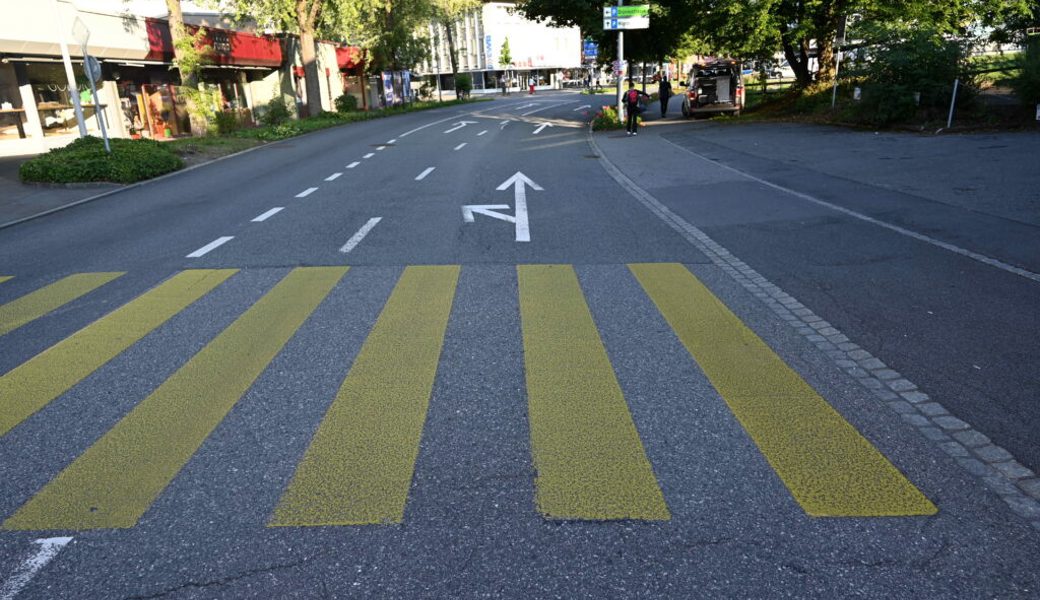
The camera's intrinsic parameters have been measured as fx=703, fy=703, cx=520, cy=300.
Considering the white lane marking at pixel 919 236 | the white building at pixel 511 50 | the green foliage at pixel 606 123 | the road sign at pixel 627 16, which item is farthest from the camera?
the white building at pixel 511 50

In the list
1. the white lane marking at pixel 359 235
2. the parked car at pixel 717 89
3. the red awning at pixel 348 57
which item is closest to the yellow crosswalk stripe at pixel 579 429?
the white lane marking at pixel 359 235

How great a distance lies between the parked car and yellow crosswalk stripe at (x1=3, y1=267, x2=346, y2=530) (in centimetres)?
2751

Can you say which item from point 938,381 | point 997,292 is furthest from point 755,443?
point 997,292

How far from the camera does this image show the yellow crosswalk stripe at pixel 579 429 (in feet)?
11.0

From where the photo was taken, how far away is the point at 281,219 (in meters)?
11.3

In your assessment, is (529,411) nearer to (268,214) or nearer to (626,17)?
(268,214)

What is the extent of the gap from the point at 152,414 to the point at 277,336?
1474mm

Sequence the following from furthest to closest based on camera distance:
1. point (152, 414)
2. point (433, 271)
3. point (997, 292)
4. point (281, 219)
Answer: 1. point (281, 219)
2. point (433, 271)
3. point (997, 292)
4. point (152, 414)

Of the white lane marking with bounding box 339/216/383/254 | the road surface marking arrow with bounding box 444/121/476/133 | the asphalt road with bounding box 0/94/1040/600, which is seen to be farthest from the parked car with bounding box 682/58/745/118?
the white lane marking with bounding box 339/216/383/254

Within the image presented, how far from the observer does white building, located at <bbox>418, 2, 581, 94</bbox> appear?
95375 millimetres

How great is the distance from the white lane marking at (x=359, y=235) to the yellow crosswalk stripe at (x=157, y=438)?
9.01 ft

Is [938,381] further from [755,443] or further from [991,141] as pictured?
[991,141]

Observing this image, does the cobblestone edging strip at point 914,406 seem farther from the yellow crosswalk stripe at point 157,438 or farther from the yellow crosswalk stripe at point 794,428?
the yellow crosswalk stripe at point 157,438

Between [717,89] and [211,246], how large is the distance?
25.8 metres
